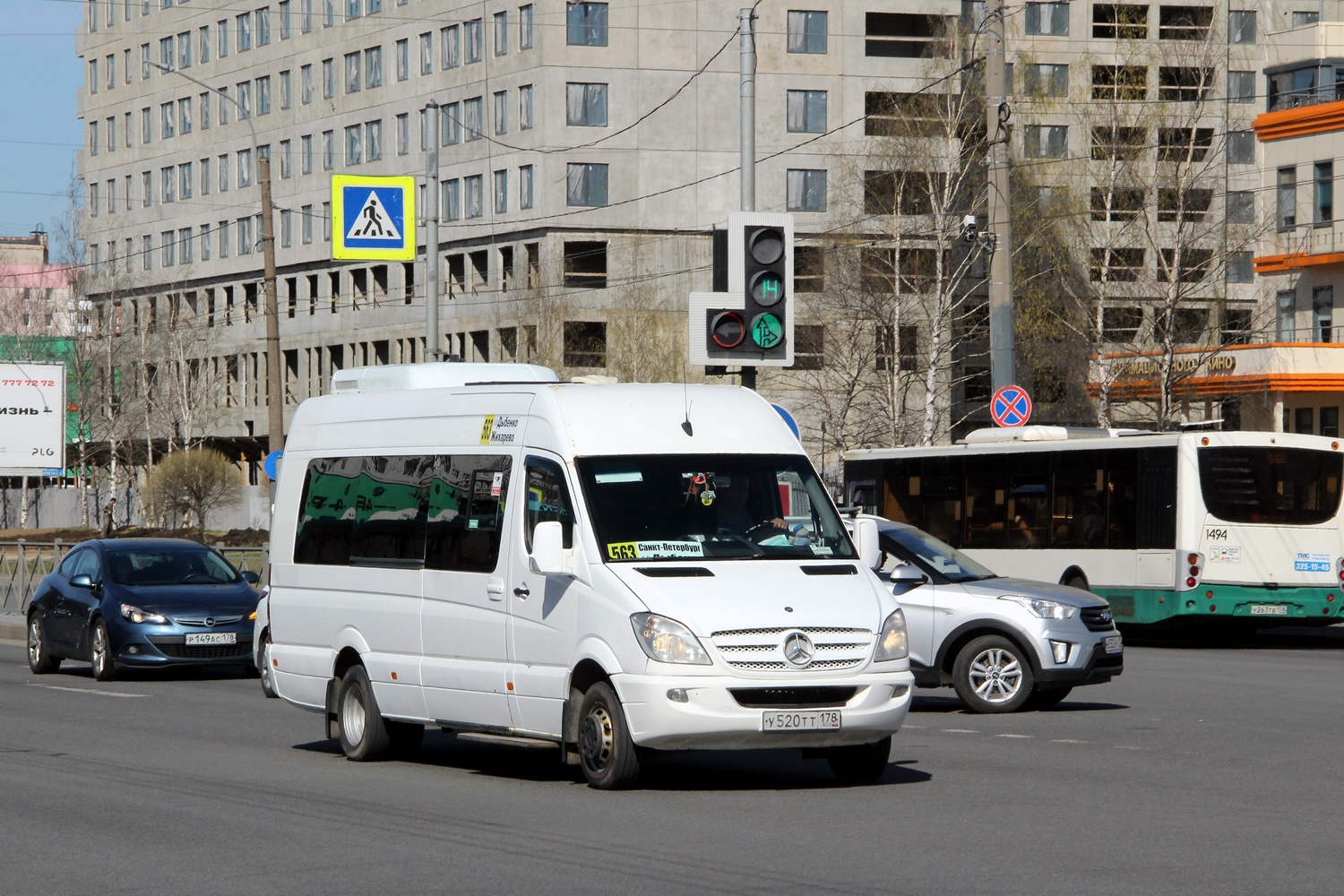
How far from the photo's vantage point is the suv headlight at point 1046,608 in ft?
54.2

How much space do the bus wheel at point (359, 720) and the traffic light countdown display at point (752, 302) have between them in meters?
4.37

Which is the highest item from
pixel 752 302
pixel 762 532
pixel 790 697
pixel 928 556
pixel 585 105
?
pixel 585 105

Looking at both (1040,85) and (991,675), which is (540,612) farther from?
(1040,85)

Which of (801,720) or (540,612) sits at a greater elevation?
(540,612)

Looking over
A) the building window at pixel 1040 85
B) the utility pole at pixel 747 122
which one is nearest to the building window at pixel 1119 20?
the building window at pixel 1040 85

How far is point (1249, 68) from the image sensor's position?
7694 cm

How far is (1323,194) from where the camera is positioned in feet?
185

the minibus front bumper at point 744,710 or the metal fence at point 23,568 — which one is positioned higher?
the minibus front bumper at point 744,710

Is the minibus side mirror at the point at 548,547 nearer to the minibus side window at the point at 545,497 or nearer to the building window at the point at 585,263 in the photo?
the minibus side window at the point at 545,497

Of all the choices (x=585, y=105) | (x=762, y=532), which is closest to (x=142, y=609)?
(x=762, y=532)

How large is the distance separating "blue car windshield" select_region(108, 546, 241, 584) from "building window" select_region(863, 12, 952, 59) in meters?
57.8

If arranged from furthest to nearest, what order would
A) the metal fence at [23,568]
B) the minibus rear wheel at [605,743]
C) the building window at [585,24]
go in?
the building window at [585,24]
the metal fence at [23,568]
the minibus rear wheel at [605,743]

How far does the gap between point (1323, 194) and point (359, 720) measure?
48624 millimetres

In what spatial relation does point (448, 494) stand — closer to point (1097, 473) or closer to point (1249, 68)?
point (1097, 473)
